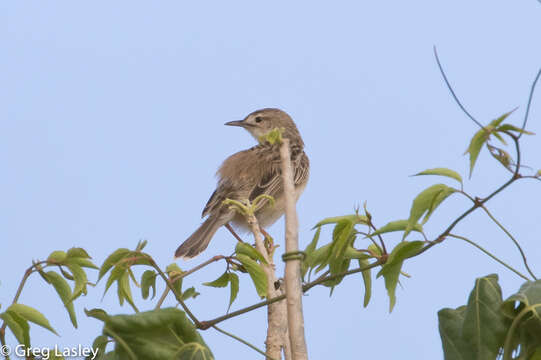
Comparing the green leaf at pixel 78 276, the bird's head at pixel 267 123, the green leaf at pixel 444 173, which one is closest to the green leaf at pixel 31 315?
the green leaf at pixel 78 276

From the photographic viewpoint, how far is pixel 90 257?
286 centimetres

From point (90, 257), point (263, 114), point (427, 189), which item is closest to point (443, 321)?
point (427, 189)

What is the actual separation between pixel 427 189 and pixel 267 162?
16.6 ft

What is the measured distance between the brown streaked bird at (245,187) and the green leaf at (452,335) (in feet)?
12.8

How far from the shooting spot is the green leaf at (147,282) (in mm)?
2768

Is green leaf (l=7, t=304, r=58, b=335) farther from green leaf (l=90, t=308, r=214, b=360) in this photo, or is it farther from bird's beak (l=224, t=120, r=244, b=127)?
bird's beak (l=224, t=120, r=244, b=127)

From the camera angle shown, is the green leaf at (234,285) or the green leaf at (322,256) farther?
the green leaf at (234,285)

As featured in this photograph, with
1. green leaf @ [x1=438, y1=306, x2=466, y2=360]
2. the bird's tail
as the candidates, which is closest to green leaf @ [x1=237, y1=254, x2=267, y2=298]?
green leaf @ [x1=438, y1=306, x2=466, y2=360]

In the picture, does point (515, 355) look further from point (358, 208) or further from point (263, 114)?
point (263, 114)

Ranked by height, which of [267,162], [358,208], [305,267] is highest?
[267,162]

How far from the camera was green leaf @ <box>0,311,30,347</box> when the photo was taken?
2586 millimetres

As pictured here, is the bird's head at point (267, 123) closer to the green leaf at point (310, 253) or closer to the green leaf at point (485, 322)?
the green leaf at point (310, 253)

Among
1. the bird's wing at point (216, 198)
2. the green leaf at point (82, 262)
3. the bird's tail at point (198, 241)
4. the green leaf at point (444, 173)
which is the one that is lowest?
the green leaf at point (444, 173)

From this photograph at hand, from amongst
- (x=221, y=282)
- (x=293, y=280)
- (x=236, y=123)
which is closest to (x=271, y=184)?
(x=236, y=123)
